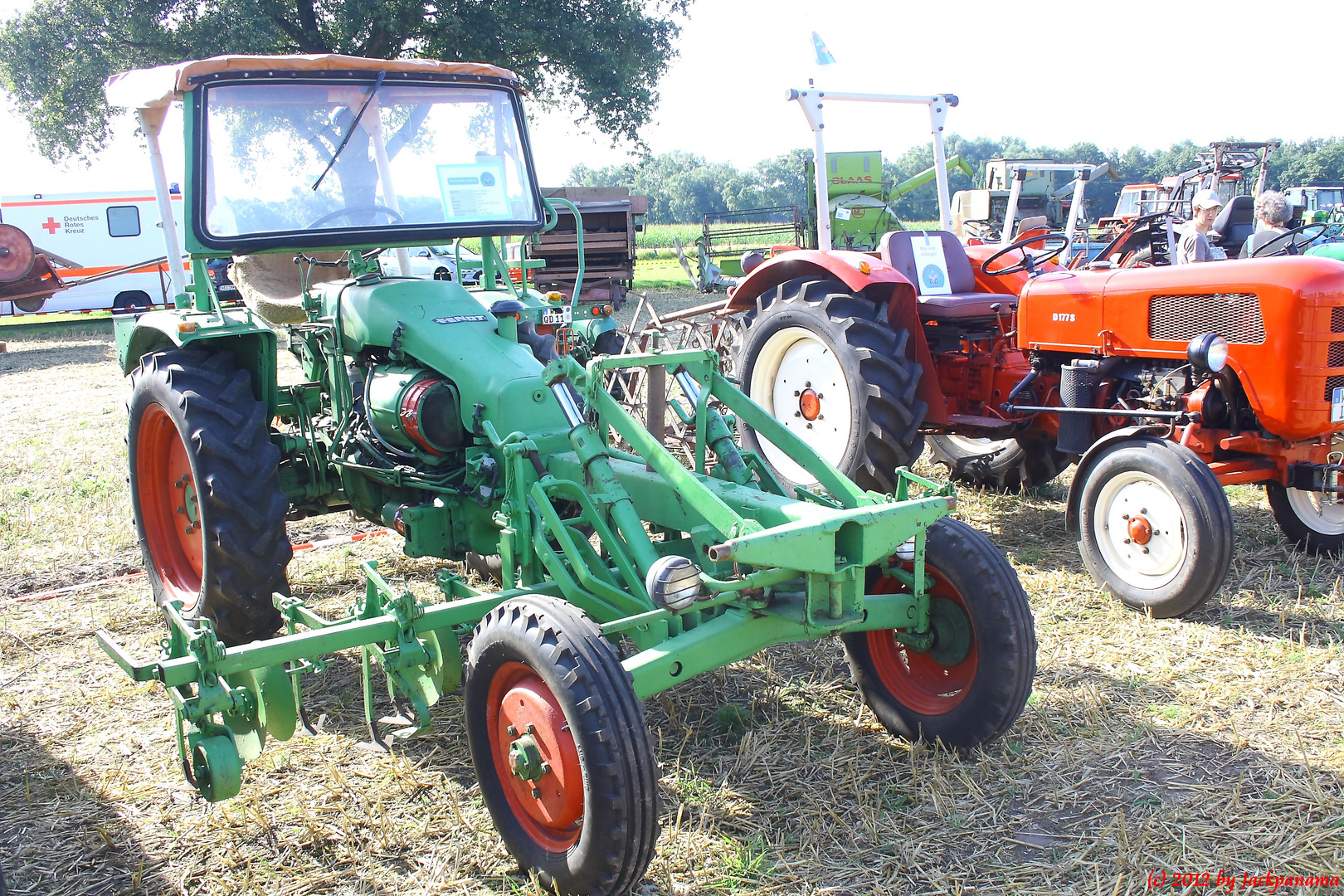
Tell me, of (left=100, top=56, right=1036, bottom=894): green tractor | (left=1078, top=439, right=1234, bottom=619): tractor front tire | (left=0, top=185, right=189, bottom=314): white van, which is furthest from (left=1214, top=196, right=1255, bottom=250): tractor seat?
(left=0, top=185, right=189, bottom=314): white van

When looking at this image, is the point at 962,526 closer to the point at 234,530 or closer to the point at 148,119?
the point at 234,530

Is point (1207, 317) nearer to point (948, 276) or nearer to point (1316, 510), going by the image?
point (1316, 510)

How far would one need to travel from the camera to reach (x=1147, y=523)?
4023mm

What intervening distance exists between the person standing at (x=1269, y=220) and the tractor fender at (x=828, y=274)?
130 inches

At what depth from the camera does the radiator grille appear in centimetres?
402

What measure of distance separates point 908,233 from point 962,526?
3000 mm

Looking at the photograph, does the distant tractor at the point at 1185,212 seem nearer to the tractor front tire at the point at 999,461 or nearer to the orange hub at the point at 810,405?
the tractor front tire at the point at 999,461

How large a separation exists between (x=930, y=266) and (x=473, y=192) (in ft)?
9.02

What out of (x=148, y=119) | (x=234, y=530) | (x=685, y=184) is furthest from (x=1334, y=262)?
(x=685, y=184)

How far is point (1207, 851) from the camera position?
2.50m

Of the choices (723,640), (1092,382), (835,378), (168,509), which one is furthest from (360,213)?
(1092,382)

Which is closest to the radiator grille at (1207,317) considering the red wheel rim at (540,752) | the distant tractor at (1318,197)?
the red wheel rim at (540,752)

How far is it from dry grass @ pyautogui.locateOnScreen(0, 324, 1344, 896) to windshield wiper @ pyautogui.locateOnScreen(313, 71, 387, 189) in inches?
71.7

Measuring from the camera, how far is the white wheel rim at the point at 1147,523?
155 inches
